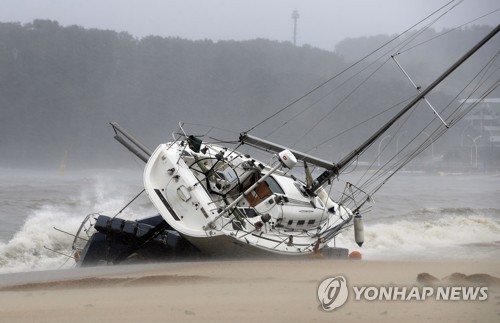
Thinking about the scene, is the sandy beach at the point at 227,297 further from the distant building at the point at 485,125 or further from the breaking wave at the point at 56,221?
the distant building at the point at 485,125

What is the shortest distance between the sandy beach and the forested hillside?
66.2 metres

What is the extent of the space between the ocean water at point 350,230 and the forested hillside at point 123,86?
40.8 meters

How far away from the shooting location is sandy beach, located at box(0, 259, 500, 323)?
8734mm

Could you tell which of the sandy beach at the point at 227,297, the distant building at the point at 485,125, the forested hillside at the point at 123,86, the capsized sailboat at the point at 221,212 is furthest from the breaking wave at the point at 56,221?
the distant building at the point at 485,125

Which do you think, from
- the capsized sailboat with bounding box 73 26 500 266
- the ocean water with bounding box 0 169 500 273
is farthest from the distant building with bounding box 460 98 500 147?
the capsized sailboat with bounding box 73 26 500 266

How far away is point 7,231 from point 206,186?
858cm

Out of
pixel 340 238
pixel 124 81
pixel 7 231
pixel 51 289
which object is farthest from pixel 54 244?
pixel 124 81

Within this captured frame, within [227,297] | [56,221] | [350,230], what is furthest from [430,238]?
[227,297]

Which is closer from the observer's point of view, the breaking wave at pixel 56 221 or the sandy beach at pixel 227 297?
the sandy beach at pixel 227 297

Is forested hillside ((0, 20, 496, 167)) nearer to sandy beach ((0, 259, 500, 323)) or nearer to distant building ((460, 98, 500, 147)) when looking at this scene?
distant building ((460, 98, 500, 147))

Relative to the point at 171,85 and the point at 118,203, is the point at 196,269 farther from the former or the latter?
the point at 171,85

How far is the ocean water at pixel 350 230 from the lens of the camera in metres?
20.4

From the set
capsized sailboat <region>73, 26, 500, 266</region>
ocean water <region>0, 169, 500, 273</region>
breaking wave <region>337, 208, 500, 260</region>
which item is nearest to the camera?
capsized sailboat <region>73, 26, 500, 266</region>

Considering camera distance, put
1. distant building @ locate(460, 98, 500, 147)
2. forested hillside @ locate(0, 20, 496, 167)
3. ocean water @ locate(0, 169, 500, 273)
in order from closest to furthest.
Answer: ocean water @ locate(0, 169, 500, 273)
forested hillside @ locate(0, 20, 496, 167)
distant building @ locate(460, 98, 500, 147)
